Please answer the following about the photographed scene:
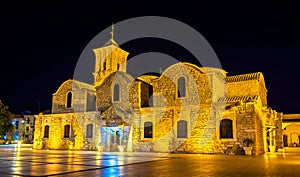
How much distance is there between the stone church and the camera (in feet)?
62.6

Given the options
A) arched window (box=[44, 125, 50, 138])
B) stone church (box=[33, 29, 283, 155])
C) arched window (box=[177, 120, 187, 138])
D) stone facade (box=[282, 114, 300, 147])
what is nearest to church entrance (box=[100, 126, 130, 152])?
stone church (box=[33, 29, 283, 155])

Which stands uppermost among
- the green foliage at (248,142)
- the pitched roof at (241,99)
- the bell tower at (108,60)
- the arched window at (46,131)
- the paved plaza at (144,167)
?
the bell tower at (108,60)

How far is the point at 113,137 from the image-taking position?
2358 centimetres

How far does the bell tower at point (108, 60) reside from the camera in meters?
32.2

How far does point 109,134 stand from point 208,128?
862cm

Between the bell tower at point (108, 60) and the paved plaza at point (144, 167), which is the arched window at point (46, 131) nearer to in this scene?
the bell tower at point (108, 60)

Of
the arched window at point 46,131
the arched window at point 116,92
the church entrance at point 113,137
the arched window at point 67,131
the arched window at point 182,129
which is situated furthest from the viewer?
the arched window at point 46,131

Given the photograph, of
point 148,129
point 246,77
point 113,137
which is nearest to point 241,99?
point 246,77

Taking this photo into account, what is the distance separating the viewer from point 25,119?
55.6 meters

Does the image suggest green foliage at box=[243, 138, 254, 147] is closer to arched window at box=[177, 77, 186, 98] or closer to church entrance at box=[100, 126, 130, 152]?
arched window at box=[177, 77, 186, 98]

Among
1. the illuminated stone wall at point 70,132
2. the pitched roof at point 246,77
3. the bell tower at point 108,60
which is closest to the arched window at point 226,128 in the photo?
the pitched roof at point 246,77

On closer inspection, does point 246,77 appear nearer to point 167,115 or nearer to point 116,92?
point 167,115

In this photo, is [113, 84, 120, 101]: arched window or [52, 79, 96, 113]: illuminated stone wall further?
[52, 79, 96, 113]: illuminated stone wall

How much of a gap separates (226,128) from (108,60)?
1797cm
